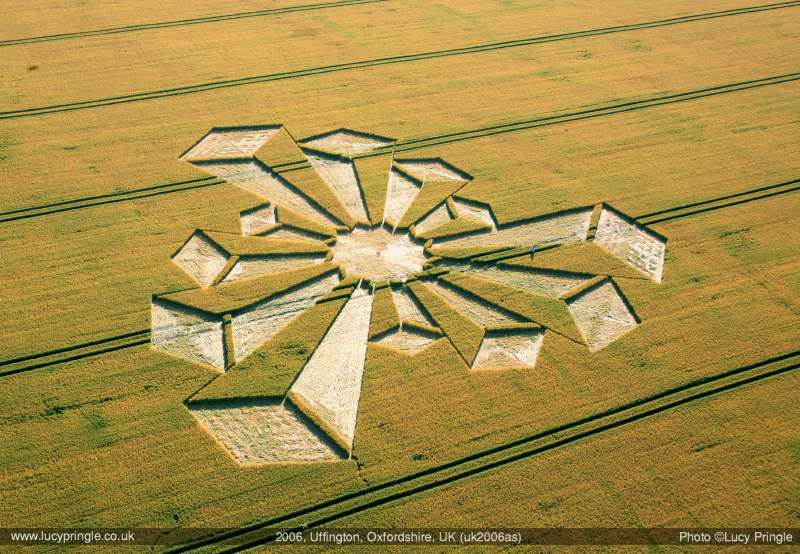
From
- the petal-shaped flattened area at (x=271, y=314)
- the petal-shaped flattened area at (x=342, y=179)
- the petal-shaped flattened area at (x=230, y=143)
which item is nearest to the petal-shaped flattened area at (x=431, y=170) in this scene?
the petal-shaped flattened area at (x=342, y=179)

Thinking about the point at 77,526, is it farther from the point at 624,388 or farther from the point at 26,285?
the point at 624,388

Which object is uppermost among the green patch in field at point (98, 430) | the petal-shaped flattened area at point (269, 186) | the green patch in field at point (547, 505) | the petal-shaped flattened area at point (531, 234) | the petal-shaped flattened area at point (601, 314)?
the petal-shaped flattened area at point (269, 186)

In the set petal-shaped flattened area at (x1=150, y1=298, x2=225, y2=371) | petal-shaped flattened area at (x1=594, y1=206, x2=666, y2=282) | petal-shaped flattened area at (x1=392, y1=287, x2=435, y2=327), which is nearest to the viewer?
petal-shaped flattened area at (x1=150, y1=298, x2=225, y2=371)

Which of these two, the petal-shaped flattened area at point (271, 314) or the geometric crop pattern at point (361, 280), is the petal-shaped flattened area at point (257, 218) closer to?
the geometric crop pattern at point (361, 280)

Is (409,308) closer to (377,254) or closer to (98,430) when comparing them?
(377,254)

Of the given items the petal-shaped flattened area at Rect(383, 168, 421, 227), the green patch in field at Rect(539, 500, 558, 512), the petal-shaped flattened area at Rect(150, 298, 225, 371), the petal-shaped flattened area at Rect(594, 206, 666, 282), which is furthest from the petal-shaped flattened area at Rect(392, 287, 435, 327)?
the petal-shaped flattened area at Rect(594, 206, 666, 282)

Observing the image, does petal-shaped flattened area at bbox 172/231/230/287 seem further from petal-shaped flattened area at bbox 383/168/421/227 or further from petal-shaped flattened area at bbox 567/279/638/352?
petal-shaped flattened area at bbox 567/279/638/352
